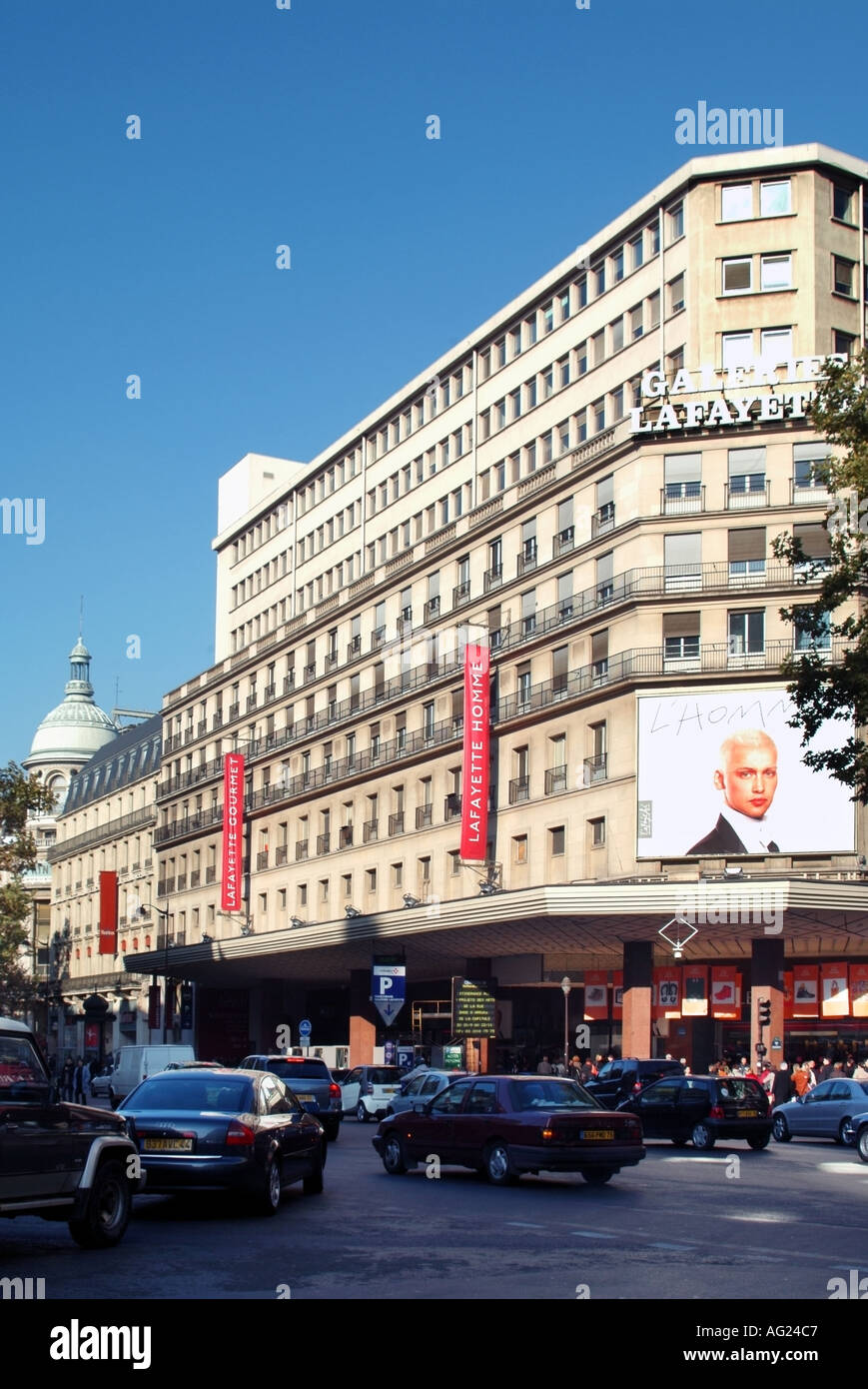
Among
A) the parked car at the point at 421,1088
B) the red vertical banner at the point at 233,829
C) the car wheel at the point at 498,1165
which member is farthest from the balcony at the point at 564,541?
the car wheel at the point at 498,1165

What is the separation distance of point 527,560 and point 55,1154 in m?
49.8

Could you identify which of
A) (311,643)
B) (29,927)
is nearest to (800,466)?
(311,643)

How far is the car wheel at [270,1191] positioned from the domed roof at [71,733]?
131 metres

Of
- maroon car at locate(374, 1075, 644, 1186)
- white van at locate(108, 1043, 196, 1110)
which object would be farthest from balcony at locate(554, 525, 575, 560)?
maroon car at locate(374, 1075, 644, 1186)

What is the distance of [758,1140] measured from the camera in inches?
1197

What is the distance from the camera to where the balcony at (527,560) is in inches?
2400

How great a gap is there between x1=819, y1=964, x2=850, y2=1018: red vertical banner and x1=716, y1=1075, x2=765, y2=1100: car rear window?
23646 mm

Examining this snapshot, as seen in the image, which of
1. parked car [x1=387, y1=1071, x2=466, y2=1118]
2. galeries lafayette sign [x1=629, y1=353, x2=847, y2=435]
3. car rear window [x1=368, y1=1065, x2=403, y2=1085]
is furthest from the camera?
galeries lafayette sign [x1=629, y1=353, x2=847, y2=435]

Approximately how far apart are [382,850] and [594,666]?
1587cm

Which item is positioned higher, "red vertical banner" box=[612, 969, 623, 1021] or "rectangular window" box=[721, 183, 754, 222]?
"rectangular window" box=[721, 183, 754, 222]

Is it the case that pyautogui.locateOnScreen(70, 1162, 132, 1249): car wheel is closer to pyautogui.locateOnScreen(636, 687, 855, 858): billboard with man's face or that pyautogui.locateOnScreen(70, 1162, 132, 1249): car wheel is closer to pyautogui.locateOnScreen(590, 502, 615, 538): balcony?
pyautogui.locateOnScreen(636, 687, 855, 858): billboard with man's face

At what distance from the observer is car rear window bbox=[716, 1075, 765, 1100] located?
30000 mm

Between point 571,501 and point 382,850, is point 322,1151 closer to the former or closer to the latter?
point 571,501
